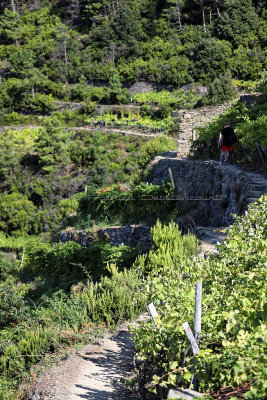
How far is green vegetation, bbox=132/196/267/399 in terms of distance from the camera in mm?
3111

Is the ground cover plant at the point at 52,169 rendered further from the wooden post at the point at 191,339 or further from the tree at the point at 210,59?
the wooden post at the point at 191,339

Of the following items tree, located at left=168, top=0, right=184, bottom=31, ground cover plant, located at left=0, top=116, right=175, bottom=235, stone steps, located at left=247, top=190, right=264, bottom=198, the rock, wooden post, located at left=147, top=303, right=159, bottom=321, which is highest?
tree, located at left=168, top=0, right=184, bottom=31

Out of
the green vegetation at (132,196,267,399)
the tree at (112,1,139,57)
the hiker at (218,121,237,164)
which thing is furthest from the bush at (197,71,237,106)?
the tree at (112,1,139,57)

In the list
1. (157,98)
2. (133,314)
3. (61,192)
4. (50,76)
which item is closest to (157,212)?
(133,314)

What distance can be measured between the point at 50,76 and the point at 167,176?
32.7 metres

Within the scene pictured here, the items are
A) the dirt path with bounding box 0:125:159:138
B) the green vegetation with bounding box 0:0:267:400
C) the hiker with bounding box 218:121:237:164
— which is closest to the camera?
the green vegetation with bounding box 0:0:267:400

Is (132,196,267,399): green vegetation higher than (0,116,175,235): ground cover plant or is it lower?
higher

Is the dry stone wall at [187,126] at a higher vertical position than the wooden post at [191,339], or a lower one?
higher

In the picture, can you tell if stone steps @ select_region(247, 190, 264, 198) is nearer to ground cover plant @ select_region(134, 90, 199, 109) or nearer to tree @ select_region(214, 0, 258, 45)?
ground cover plant @ select_region(134, 90, 199, 109)

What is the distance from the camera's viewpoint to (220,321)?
374 centimetres

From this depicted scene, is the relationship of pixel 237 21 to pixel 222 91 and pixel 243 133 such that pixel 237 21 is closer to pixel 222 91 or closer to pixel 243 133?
pixel 222 91

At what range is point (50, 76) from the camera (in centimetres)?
4550

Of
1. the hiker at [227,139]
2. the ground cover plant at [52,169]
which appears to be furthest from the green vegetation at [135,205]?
the ground cover plant at [52,169]

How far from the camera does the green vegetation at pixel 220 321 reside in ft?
10.2
